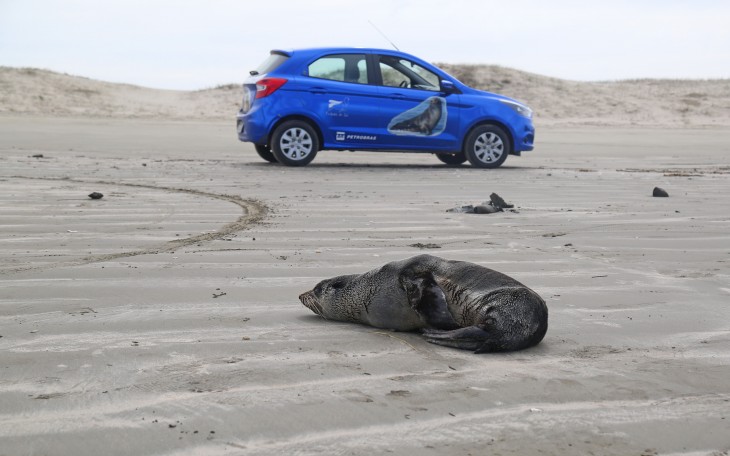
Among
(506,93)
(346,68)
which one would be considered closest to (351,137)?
(346,68)

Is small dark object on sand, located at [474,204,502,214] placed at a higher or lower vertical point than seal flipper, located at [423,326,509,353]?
Answer: higher

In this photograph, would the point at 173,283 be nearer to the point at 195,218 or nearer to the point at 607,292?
the point at 607,292

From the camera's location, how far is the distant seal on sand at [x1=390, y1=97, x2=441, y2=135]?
45.2 ft

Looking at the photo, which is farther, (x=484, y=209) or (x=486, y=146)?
(x=486, y=146)

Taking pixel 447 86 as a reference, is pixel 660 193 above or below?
below

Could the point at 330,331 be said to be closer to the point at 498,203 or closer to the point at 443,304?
the point at 443,304

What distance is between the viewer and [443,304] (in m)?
4.12

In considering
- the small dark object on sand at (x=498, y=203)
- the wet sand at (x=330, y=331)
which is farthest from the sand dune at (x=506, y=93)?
the wet sand at (x=330, y=331)

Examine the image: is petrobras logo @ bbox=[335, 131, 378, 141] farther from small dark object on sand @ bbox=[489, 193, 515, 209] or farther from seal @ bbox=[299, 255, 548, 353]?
seal @ bbox=[299, 255, 548, 353]

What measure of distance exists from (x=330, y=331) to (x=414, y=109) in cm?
983

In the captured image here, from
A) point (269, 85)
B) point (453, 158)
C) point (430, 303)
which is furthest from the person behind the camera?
point (453, 158)

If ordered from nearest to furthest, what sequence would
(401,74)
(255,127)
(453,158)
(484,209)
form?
(484,209), (255,127), (401,74), (453,158)

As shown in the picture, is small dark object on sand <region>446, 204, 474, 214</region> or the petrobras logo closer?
small dark object on sand <region>446, 204, 474, 214</region>

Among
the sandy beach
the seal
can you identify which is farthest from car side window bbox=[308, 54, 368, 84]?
the seal
